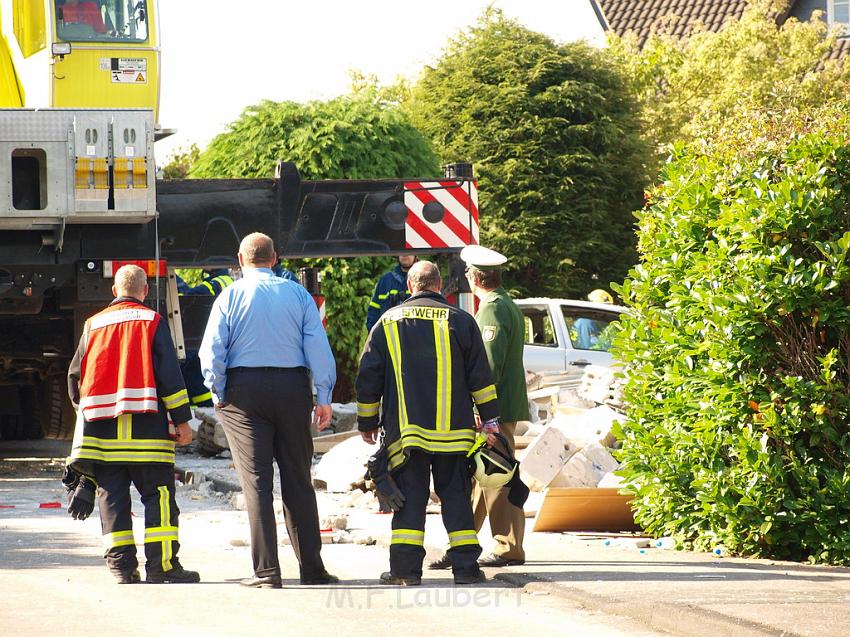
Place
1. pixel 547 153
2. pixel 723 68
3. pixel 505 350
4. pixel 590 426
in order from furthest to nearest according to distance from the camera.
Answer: pixel 723 68 < pixel 547 153 < pixel 590 426 < pixel 505 350

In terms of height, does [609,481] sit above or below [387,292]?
below

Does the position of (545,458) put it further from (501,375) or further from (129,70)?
(129,70)

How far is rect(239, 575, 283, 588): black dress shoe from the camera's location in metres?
6.85

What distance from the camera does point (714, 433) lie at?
7562 mm

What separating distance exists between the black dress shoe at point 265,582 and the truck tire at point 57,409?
6.26 meters

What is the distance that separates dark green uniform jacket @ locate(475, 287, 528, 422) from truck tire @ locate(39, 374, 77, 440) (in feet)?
20.0

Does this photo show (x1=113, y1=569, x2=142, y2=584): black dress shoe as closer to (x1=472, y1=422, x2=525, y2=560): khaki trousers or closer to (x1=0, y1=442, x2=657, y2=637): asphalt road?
(x1=0, y1=442, x2=657, y2=637): asphalt road

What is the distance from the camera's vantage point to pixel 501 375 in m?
7.69

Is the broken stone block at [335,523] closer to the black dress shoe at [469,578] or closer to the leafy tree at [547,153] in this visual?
the black dress shoe at [469,578]

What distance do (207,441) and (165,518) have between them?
21.2 ft

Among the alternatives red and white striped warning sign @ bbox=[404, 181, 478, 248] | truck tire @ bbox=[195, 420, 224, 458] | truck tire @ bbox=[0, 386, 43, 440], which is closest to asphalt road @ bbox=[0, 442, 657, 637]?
red and white striped warning sign @ bbox=[404, 181, 478, 248]

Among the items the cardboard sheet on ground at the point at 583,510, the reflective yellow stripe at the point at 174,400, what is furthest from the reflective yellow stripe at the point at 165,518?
the cardboard sheet on ground at the point at 583,510

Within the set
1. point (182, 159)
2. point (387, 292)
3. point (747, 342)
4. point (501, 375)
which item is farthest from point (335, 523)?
point (182, 159)

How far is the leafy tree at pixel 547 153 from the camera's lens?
2477 centimetres
